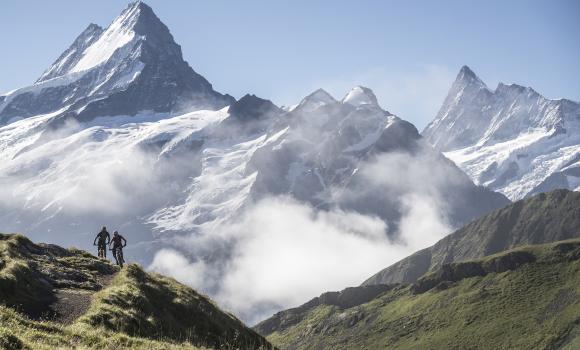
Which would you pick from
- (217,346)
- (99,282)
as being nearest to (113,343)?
(217,346)

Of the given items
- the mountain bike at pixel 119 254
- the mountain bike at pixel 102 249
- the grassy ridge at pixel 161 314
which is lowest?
the grassy ridge at pixel 161 314

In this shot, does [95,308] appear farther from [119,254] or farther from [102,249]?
[102,249]

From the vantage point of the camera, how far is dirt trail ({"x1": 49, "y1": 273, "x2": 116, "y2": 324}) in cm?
3187

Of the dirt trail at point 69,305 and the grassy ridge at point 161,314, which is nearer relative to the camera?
the dirt trail at point 69,305

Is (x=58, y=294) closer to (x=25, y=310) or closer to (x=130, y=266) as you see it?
(x=25, y=310)

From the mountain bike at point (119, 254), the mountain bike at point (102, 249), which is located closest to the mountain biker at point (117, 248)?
the mountain bike at point (119, 254)

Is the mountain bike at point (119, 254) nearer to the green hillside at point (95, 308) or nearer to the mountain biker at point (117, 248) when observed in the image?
the mountain biker at point (117, 248)

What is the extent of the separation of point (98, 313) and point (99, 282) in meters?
11.9

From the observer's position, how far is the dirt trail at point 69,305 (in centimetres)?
3187

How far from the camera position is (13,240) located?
47.8m

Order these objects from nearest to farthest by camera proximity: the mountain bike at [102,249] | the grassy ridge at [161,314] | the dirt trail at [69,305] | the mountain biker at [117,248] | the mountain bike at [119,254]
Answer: the dirt trail at [69,305] < the grassy ridge at [161,314] < the mountain bike at [119,254] < the mountain biker at [117,248] < the mountain bike at [102,249]

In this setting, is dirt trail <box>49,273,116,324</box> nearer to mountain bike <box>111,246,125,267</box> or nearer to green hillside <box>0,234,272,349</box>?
green hillside <box>0,234,272,349</box>

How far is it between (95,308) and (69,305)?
224 cm

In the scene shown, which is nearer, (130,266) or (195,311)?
(195,311)
